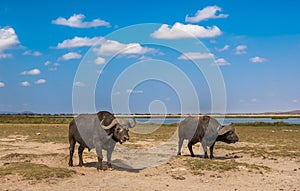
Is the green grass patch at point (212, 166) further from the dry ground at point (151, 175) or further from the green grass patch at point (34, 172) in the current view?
the green grass patch at point (34, 172)

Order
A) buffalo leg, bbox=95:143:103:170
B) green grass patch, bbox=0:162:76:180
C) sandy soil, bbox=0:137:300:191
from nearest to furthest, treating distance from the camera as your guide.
→ sandy soil, bbox=0:137:300:191, green grass patch, bbox=0:162:76:180, buffalo leg, bbox=95:143:103:170

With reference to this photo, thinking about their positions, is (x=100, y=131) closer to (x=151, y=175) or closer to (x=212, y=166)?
(x=151, y=175)

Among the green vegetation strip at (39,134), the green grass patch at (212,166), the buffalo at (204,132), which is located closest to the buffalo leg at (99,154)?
the green grass patch at (212,166)

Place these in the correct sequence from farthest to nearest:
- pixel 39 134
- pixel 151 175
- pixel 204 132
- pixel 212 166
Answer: pixel 39 134
pixel 204 132
pixel 212 166
pixel 151 175

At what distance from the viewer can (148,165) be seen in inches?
640

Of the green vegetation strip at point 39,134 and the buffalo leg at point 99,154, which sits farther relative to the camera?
the green vegetation strip at point 39,134

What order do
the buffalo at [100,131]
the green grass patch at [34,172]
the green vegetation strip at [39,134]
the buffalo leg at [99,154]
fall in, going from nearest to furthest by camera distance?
1. the green grass patch at [34,172]
2. the buffalo at [100,131]
3. the buffalo leg at [99,154]
4. the green vegetation strip at [39,134]

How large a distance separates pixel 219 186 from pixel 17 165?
770 centimetres

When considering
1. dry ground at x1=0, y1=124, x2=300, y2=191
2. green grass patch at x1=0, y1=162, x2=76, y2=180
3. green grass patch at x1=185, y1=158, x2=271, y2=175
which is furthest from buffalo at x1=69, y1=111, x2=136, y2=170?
green grass patch at x1=185, y1=158, x2=271, y2=175

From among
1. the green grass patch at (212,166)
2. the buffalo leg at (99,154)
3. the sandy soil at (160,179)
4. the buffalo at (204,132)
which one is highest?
the buffalo at (204,132)

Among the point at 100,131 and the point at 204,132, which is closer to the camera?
the point at 100,131

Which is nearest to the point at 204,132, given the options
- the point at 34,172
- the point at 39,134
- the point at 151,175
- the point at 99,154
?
the point at 151,175

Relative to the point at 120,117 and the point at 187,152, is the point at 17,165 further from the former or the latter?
the point at 187,152

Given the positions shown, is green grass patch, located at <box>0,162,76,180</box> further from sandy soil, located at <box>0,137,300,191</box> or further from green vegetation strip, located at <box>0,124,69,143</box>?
green vegetation strip, located at <box>0,124,69,143</box>
